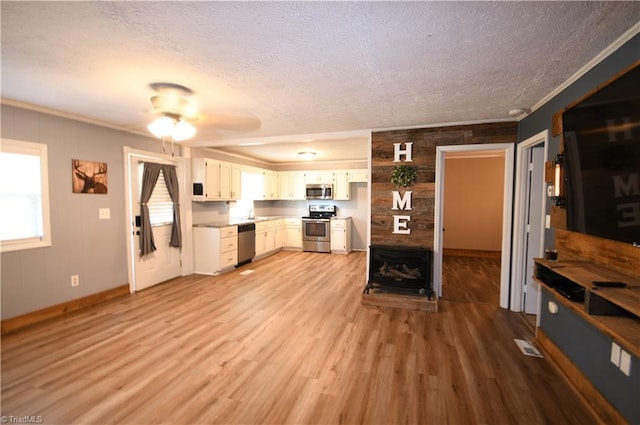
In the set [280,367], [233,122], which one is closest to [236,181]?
[233,122]

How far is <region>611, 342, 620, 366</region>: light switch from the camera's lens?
1695 mm

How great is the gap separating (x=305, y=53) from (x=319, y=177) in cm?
537

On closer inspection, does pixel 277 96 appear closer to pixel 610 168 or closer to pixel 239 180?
pixel 610 168

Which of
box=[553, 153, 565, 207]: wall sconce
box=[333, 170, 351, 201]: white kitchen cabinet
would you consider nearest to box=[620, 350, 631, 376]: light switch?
box=[553, 153, 565, 207]: wall sconce

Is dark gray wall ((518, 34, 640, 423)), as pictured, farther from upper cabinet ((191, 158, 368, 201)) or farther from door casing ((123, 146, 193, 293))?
door casing ((123, 146, 193, 293))

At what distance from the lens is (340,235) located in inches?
275

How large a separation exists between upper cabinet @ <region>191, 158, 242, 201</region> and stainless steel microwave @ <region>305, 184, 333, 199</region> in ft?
6.91

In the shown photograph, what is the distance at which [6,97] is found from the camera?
9.14 feet

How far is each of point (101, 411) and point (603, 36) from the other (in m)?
4.04

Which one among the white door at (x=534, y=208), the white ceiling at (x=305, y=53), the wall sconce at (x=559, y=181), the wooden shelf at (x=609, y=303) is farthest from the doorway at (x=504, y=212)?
the wooden shelf at (x=609, y=303)

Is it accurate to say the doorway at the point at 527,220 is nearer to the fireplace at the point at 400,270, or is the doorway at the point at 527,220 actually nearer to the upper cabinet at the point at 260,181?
the fireplace at the point at 400,270

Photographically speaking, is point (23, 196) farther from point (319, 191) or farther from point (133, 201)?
point (319, 191)

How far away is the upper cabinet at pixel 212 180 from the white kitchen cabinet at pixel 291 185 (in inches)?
76.8

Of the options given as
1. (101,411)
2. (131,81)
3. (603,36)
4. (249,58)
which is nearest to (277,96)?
(249,58)
